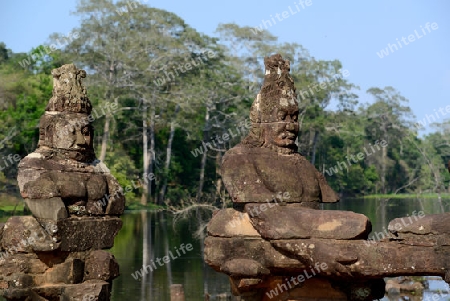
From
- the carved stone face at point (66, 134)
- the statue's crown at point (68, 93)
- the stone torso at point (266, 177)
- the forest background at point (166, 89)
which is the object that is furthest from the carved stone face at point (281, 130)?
the forest background at point (166, 89)

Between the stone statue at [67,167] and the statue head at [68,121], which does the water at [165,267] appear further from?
the statue head at [68,121]

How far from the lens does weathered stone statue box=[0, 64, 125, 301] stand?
404 inches

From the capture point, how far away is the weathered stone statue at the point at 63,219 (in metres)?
10.3

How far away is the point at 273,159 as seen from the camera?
9578 mm

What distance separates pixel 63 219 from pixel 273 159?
2472mm

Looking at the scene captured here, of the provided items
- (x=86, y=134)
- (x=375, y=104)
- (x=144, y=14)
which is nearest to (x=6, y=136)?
(x=144, y=14)

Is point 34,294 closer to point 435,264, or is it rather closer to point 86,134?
point 86,134

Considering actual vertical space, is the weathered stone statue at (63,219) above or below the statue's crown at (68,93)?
below

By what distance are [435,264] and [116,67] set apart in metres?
35.8

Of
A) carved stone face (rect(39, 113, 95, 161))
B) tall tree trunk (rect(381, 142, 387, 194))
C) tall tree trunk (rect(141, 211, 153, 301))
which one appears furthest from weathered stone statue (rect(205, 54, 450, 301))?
tall tree trunk (rect(381, 142, 387, 194))

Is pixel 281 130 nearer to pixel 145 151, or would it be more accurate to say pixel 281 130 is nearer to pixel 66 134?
pixel 66 134

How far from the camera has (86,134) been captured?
10.8 metres

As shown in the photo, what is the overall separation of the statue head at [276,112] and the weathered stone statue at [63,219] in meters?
1.99

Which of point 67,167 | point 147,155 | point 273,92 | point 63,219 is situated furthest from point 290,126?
point 147,155
